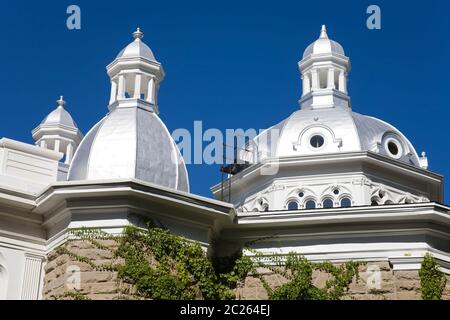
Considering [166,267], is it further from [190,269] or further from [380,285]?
[380,285]

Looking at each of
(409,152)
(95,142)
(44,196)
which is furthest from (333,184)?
(44,196)

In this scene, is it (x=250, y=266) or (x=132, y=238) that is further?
(x=250, y=266)

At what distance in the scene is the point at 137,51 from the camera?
91.3 feet

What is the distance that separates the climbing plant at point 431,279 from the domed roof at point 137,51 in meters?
10.4

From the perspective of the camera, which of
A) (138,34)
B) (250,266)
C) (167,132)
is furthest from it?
(138,34)

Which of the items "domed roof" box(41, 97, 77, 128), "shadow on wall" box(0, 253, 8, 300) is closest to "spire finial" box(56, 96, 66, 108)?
"domed roof" box(41, 97, 77, 128)

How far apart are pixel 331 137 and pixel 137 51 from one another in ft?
30.8

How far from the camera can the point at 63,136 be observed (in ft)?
136

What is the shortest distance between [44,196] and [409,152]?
17.5 meters

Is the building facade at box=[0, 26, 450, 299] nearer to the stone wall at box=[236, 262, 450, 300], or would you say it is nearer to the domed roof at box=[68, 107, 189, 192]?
the domed roof at box=[68, 107, 189, 192]

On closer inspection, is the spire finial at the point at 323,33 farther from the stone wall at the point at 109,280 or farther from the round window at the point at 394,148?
the stone wall at the point at 109,280

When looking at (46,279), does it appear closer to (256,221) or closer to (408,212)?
(256,221)

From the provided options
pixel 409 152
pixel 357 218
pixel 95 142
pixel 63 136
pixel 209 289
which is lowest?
pixel 209 289

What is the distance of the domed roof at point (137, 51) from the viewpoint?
1093 inches
